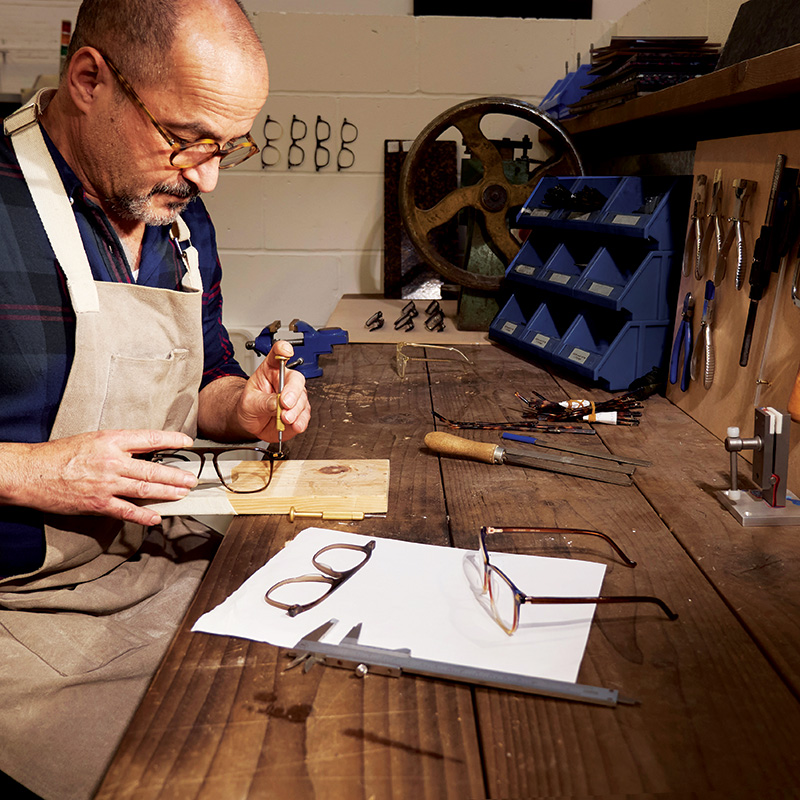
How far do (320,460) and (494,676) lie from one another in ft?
2.08

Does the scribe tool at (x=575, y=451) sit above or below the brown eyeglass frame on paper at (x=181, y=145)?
below

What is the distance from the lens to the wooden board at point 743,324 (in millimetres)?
1194

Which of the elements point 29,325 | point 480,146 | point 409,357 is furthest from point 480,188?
point 29,325

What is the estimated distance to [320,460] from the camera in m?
1.26

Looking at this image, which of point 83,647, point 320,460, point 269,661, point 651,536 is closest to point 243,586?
point 269,661

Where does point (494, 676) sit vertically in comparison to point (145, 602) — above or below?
above

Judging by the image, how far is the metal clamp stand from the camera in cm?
102

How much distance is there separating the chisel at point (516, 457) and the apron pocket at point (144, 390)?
1.44 ft

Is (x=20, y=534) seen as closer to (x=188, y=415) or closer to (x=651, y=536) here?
(x=188, y=415)

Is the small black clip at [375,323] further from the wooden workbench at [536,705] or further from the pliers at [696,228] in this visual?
the wooden workbench at [536,705]

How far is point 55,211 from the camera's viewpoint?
1140 millimetres

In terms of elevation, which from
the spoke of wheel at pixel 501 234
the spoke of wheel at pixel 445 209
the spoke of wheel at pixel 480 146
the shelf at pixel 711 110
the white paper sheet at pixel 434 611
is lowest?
the white paper sheet at pixel 434 611

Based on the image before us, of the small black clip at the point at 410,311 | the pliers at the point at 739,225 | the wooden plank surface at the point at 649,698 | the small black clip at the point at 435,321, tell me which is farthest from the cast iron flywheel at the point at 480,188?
the wooden plank surface at the point at 649,698

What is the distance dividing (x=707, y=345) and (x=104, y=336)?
1.06 m
